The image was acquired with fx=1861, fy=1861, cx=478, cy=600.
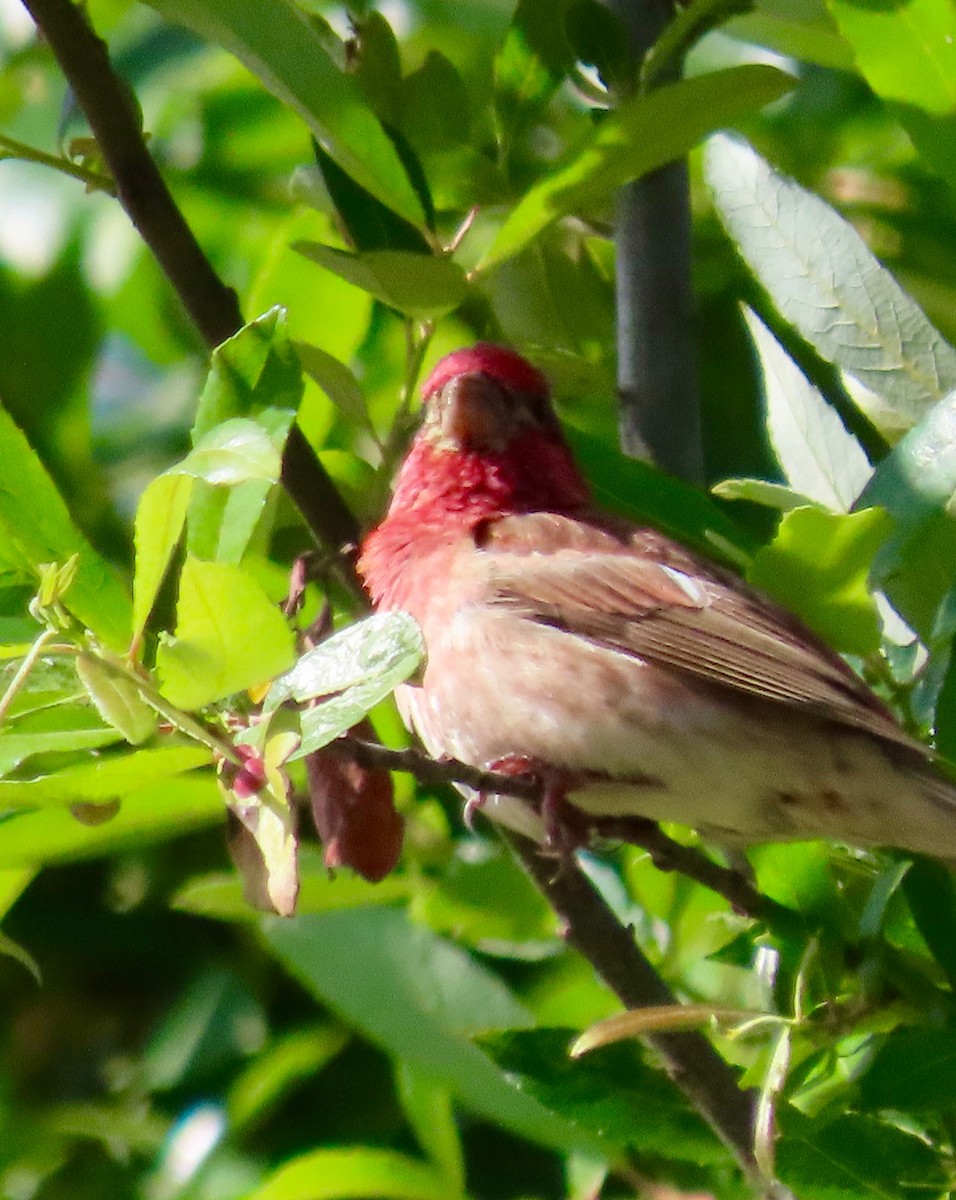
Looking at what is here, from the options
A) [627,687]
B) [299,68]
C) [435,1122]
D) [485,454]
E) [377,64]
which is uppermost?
[299,68]

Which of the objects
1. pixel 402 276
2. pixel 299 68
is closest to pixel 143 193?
pixel 299 68

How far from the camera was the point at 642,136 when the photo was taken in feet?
9.85

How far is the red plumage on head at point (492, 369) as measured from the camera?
372 centimetres

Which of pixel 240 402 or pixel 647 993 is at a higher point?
pixel 240 402

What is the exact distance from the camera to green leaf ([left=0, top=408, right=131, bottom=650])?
8.30ft

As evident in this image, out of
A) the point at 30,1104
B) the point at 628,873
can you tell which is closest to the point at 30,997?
the point at 30,1104

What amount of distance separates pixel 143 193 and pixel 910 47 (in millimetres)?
1241

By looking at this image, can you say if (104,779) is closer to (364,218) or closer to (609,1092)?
(609,1092)

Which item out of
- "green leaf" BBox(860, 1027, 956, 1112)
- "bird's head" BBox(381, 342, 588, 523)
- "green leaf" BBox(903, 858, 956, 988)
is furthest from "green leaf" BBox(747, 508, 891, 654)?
"bird's head" BBox(381, 342, 588, 523)

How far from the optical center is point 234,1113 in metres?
4.19

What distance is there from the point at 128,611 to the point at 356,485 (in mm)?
985

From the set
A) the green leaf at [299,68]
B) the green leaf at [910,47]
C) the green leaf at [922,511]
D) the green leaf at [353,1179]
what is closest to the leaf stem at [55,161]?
the green leaf at [299,68]

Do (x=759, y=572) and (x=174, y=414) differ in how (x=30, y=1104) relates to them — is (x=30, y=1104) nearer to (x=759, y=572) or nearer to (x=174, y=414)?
(x=174, y=414)

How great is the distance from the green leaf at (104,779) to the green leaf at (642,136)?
1.18 meters
